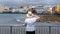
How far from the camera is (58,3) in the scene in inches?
403

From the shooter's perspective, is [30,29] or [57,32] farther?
[57,32]

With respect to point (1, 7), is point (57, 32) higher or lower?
lower

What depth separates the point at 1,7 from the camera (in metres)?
10.3

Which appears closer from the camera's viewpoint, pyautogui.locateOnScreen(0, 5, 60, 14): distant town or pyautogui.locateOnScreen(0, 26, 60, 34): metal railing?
pyautogui.locateOnScreen(0, 26, 60, 34): metal railing

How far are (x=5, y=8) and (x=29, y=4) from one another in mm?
1039

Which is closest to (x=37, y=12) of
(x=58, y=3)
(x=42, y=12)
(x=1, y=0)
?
(x=42, y=12)

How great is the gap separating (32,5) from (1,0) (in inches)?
52.8

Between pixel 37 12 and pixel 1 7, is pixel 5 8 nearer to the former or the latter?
pixel 1 7

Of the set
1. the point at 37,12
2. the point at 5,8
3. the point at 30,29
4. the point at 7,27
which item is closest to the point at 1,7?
the point at 5,8

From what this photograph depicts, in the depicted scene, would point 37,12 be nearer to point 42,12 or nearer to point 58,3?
point 42,12

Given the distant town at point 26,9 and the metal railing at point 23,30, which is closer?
the metal railing at point 23,30

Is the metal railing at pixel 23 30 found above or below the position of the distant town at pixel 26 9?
below

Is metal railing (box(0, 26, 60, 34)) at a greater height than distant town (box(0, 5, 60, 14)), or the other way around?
distant town (box(0, 5, 60, 14))

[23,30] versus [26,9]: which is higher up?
[26,9]
